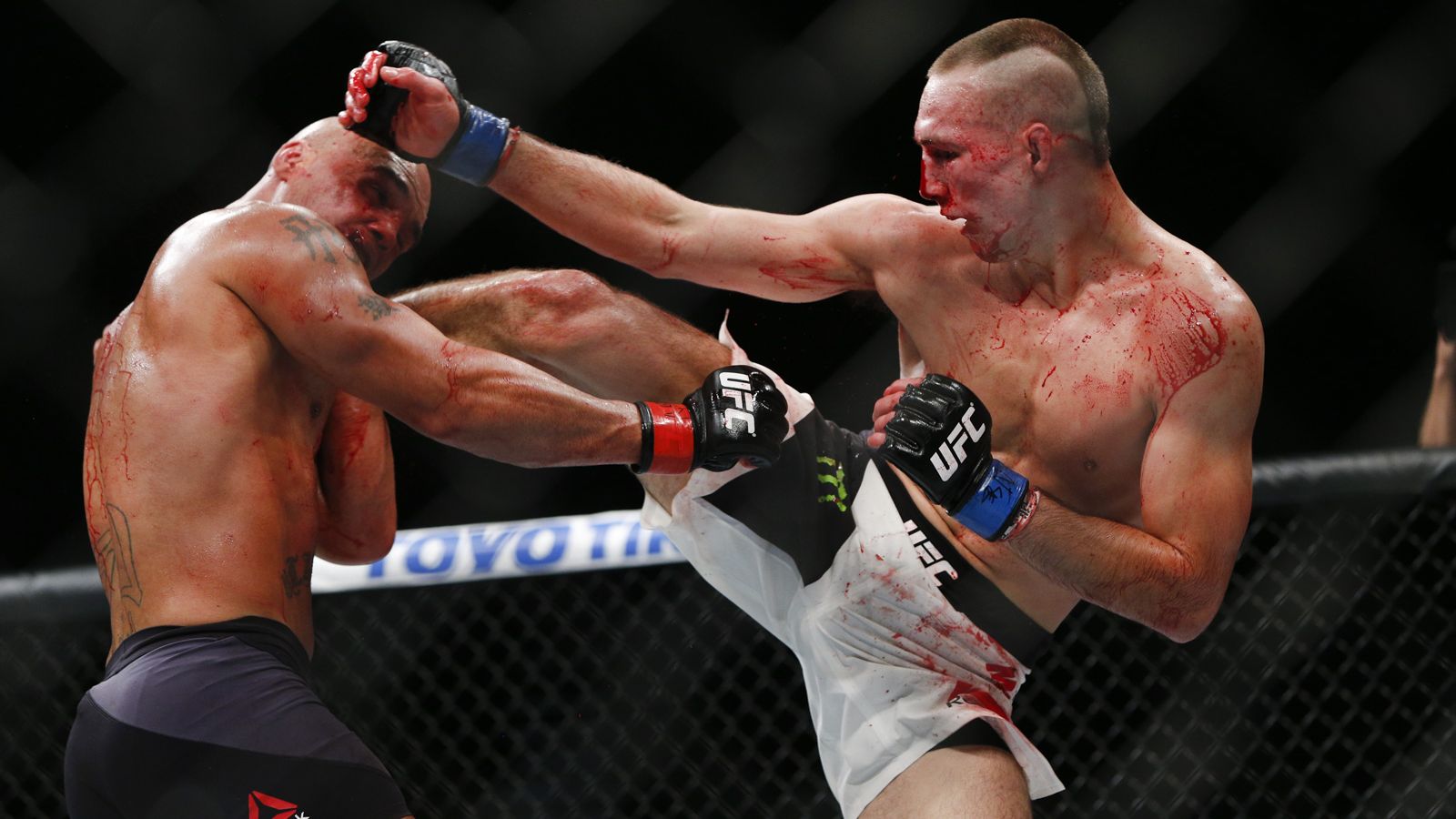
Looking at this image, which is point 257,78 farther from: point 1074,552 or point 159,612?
point 1074,552

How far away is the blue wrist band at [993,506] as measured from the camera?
1653 mm

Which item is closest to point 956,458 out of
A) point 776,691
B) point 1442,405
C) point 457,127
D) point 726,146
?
point 457,127

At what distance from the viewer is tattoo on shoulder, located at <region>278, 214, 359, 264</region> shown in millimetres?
1535

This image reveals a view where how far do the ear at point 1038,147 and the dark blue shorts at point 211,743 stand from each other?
110cm

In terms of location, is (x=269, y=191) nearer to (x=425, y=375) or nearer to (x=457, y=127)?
(x=457, y=127)

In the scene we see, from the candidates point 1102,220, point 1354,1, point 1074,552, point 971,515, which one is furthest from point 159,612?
point 1354,1

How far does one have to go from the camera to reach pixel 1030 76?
1.79 metres

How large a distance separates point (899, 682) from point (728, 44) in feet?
6.65

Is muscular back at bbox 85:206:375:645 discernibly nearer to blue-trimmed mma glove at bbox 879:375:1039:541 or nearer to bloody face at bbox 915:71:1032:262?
blue-trimmed mma glove at bbox 879:375:1039:541

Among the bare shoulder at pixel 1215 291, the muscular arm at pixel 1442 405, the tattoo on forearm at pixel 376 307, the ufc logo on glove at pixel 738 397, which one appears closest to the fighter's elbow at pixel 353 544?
the tattoo on forearm at pixel 376 307

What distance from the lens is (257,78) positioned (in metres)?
3.33

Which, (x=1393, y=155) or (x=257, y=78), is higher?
(x=257, y=78)

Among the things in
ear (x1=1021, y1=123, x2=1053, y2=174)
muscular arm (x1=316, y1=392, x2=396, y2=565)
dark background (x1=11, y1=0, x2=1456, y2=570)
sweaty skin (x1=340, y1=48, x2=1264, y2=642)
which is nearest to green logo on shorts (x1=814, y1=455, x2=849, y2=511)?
sweaty skin (x1=340, y1=48, x2=1264, y2=642)

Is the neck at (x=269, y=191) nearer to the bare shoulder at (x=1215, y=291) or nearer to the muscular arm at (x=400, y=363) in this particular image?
the muscular arm at (x=400, y=363)
